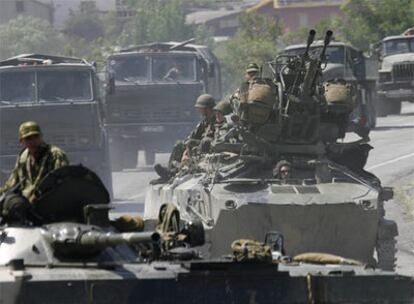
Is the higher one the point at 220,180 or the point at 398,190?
the point at 220,180

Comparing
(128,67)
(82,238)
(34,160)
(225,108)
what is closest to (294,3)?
(128,67)

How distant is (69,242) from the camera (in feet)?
36.7

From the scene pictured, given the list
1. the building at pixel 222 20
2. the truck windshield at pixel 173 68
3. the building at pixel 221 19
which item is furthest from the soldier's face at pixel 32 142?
the building at pixel 222 20

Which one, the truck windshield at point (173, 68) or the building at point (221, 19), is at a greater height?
the truck windshield at point (173, 68)

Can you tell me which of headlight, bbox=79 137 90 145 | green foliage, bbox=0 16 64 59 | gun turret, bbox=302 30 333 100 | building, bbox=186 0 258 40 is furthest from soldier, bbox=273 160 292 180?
building, bbox=186 0 258 40

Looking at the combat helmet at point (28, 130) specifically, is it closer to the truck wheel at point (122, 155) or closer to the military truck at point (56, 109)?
the military truck at point (56, 109)

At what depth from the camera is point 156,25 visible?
77625mm

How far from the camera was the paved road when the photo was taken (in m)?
23.7

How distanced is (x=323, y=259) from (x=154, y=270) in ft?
5.72

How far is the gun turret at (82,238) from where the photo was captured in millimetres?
10766

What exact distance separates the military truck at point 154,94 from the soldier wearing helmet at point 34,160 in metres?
23.8

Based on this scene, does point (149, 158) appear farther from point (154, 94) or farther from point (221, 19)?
point (221, 19)

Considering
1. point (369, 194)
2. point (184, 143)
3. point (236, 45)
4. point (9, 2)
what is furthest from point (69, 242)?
point (9, 2)

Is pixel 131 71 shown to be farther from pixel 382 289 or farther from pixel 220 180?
pixel 382 289
